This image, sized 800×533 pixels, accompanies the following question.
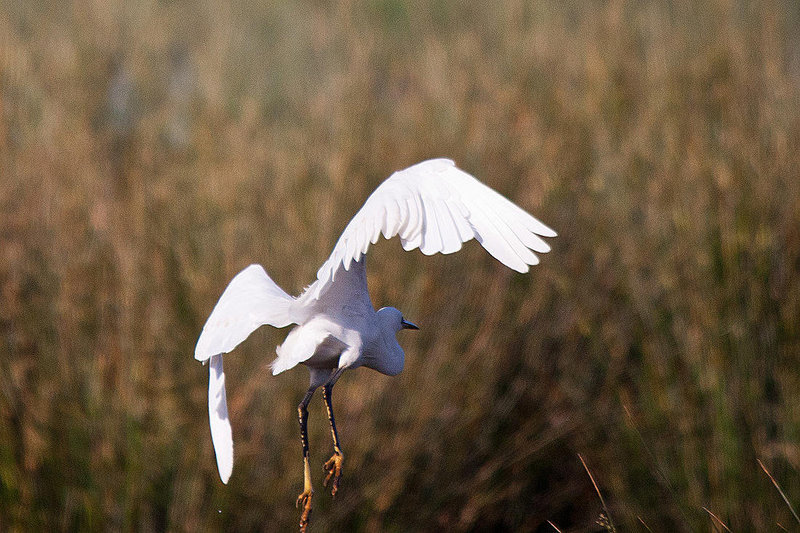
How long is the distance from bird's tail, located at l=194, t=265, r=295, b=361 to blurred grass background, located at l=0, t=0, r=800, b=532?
1079 mm

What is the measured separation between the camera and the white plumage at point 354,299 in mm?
816

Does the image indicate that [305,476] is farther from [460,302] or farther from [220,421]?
[460,302]

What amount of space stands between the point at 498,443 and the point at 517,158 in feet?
2.71

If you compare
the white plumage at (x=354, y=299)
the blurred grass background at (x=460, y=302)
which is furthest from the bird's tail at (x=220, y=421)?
the blurred grass background at (x=460, y=302)

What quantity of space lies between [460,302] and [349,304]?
4.41 ft

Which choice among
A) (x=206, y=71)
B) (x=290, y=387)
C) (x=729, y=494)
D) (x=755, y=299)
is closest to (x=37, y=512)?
(x=290, y=387)

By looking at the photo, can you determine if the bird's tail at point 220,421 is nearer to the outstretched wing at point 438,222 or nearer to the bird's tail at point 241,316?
the bird's tail at point 241,316

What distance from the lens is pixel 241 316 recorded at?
0.86 meters

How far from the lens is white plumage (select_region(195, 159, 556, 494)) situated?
2.68ft

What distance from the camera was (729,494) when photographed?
1.89 metres

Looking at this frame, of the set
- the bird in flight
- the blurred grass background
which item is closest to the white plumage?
the bird in flight

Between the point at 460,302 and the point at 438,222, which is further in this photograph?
the point at 460,302

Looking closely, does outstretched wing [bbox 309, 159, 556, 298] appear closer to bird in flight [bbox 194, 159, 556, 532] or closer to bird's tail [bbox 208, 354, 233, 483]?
bird in flight [bbox 194, 159, 556, 532]

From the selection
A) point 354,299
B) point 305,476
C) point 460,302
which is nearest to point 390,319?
point 354,299
